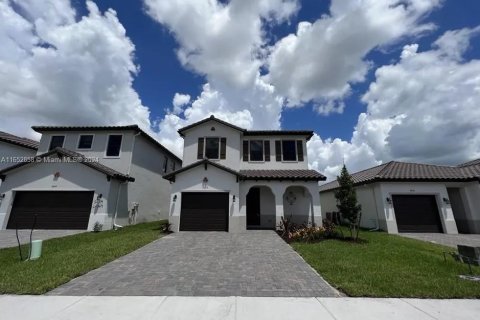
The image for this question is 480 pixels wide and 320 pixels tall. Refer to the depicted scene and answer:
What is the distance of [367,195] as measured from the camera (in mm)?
18875

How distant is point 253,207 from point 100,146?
14.5 m

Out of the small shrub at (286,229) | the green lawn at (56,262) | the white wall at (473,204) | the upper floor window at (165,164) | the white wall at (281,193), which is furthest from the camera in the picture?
the upper floor window at (165,164)

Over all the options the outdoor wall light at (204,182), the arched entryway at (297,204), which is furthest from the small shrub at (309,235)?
the outdoor wall light at (204,182)

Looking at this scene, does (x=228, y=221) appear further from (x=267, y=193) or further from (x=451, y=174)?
(x=451, y=174)

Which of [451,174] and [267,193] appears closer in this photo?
[451,174]

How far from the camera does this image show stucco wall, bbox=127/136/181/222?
2050cm

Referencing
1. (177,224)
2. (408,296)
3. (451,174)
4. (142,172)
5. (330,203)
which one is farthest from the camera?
(330,203)

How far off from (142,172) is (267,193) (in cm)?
1202

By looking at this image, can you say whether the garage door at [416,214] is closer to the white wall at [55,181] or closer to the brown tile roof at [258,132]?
the brown tile roof at [258,132]

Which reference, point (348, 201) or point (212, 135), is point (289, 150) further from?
point (348, 201)

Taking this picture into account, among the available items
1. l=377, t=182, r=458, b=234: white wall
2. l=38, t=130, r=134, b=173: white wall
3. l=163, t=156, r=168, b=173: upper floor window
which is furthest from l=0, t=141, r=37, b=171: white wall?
l=377, t=182, r=458, b=234: white wall

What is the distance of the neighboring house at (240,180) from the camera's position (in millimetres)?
16812

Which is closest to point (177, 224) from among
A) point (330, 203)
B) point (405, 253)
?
point (405, 253)

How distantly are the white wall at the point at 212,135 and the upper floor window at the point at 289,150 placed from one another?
3550 millimetres
